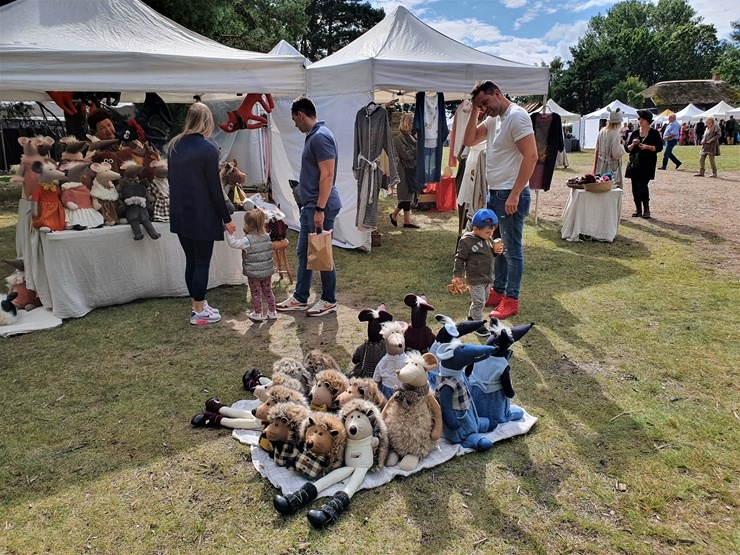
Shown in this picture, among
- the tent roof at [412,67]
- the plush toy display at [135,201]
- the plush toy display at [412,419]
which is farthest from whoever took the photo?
the tent roof at [412,67]

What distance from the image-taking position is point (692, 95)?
4519 centimetres

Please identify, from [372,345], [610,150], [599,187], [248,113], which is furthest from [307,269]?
[610,150]

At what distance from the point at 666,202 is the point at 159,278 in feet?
34.1

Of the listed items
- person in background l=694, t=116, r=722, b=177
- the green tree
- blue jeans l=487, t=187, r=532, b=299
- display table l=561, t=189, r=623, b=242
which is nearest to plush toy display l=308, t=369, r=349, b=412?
blue jeans l=487, t=187, r=532, b=299

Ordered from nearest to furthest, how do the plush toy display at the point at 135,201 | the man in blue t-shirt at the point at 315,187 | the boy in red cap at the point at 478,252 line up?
the boy in red cap at the point at 478,252
the man in blue t-shirt at the point at 315,187
the plush toy display at the point at 135,201

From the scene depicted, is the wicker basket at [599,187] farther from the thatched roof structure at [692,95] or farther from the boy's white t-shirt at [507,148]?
the thatched roof structure at [692,95]

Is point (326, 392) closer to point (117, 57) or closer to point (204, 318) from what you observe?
point (204, 318)

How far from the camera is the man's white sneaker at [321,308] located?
473cm

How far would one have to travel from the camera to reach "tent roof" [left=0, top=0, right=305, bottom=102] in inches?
154

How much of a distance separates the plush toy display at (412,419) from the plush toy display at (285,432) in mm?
457

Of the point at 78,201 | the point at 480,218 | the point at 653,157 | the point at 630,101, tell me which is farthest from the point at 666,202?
the point at 630,101

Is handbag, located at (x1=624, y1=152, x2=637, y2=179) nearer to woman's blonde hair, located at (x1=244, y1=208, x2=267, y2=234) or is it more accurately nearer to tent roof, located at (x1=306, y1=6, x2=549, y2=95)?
tent roof, located at (x1=306, y1=6, x2=549, y2=95)

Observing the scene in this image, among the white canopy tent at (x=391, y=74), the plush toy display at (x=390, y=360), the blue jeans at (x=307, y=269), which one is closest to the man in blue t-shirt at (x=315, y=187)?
the blue jeans at (x=307, y=269)

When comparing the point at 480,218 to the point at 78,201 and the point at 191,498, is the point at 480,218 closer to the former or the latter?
the point at 191,498
